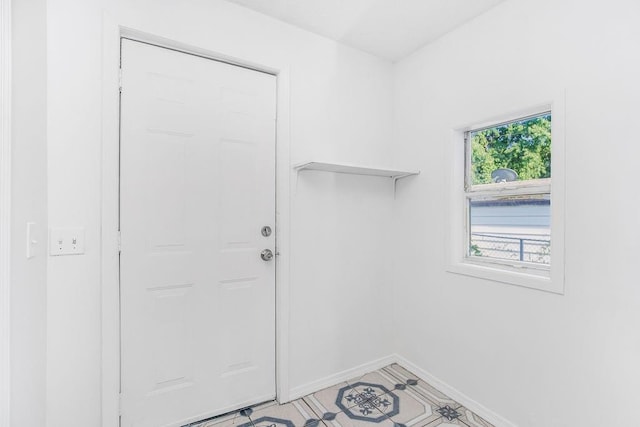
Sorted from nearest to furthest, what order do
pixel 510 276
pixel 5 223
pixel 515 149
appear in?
pixel 5 223 → pixel 510 276 → pixel 515 149

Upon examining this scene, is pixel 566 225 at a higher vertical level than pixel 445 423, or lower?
higher

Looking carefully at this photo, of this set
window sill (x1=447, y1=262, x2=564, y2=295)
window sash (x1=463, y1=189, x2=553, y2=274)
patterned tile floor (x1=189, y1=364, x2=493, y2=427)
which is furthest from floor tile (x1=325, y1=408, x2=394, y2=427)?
window sash (x1=463, y1=189, x2=553, y2=274)

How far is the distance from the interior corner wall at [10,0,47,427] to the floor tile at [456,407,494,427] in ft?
6.68

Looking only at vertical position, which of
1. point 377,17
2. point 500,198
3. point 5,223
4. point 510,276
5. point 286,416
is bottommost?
point 286,416

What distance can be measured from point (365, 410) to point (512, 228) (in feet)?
4.59

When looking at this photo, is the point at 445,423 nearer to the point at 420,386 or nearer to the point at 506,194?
the point at 420,386

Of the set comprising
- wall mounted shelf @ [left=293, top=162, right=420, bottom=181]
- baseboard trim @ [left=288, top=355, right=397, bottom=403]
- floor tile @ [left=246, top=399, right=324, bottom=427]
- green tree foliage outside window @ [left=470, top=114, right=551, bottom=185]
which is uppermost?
green tree foliage outside window @ [left=470, top=114, right=551, bottom=185]

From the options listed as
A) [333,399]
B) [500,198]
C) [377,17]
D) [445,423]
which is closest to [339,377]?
[333,399]

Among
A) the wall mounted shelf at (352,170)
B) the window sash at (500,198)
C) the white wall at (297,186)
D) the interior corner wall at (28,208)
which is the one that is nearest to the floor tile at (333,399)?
the white wall at (297,186)

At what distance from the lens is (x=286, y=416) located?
1850mm

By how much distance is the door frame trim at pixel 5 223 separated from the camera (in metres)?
0.81

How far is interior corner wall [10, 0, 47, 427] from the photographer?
3.03 ft

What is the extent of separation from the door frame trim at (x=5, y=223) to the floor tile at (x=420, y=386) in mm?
2060

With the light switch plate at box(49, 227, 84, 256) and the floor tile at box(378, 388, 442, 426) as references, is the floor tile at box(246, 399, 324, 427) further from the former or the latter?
the light switch plate at box(49, 227, 84, 256)
